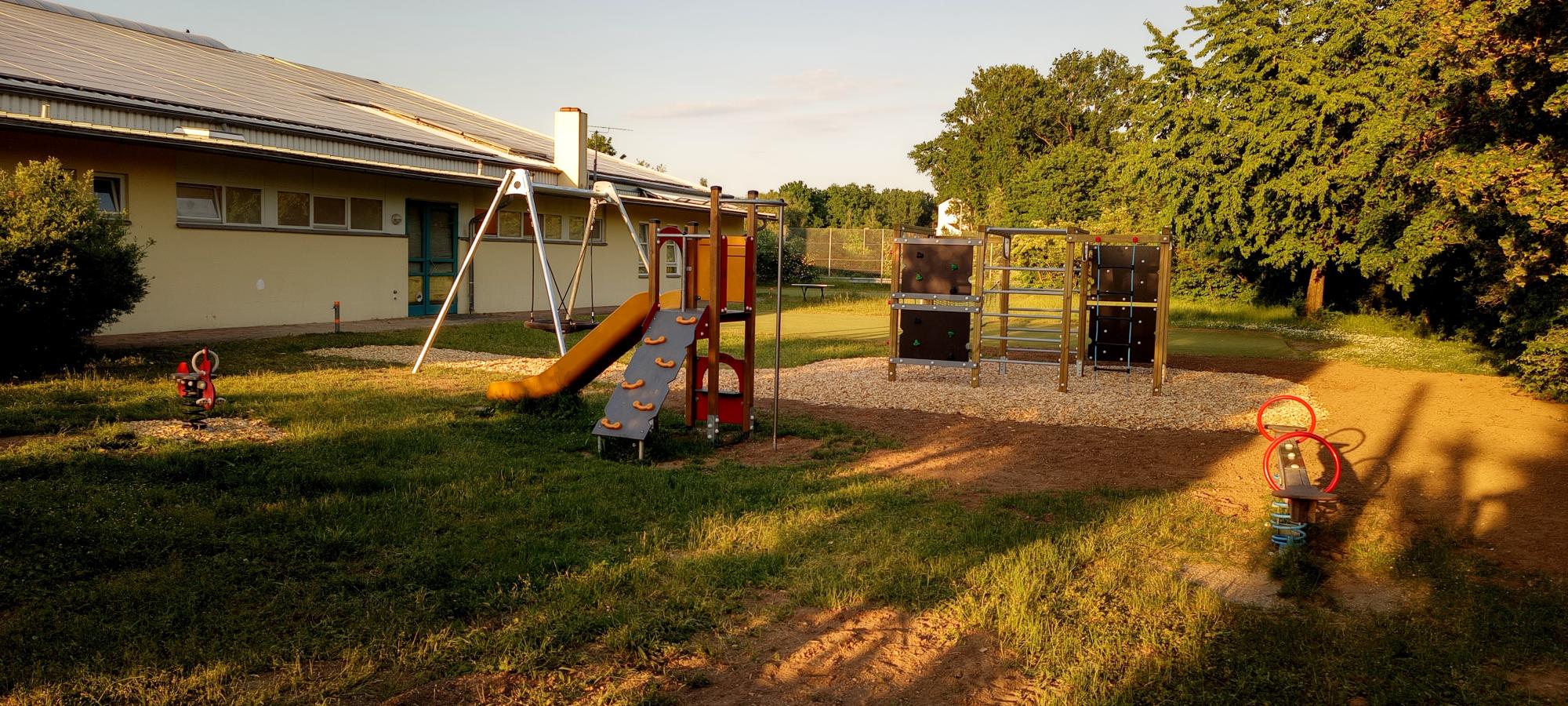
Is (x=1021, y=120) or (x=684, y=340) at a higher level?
(x=1021, y=120)

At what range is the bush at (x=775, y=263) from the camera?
36688 millimetres

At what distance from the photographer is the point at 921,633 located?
4.05 meters

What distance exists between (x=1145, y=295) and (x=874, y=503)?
783 cm

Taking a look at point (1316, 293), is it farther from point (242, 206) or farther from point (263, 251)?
point (242, 206)

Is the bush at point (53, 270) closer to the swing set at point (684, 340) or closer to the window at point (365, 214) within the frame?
the swing set at point (684, 340)

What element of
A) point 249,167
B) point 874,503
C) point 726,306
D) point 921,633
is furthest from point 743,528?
point 249,167

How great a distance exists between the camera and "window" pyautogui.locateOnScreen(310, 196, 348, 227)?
16.5 metres

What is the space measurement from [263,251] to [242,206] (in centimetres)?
76

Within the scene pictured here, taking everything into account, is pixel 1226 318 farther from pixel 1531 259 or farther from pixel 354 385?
pixel 354 385

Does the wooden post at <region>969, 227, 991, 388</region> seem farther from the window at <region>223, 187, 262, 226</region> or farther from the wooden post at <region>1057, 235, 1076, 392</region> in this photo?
the window at <region>223, 187, 262, 226</region>

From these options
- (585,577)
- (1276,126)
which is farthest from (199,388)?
(1276,126)

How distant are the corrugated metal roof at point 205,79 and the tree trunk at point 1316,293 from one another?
57.3ft

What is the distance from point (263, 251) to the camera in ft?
51.1

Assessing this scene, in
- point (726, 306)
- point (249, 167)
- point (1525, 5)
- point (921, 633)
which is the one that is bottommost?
point (921, 633)
